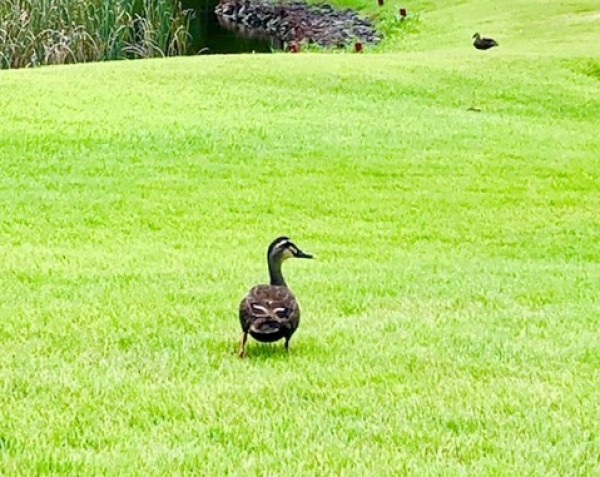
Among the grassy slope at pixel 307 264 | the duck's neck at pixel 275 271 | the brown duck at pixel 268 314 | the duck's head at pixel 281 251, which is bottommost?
the grassy slope at pixel 307 264

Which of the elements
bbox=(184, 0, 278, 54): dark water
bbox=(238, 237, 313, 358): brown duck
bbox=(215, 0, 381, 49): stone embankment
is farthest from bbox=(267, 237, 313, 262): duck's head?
bbox=(184, 0, 278, 54): dark water

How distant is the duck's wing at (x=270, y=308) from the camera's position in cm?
638

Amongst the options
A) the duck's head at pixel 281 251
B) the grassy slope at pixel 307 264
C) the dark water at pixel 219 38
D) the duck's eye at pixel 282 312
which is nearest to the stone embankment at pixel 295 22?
the dark water at pixel 219 38

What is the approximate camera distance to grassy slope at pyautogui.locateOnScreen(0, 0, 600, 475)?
528 cm

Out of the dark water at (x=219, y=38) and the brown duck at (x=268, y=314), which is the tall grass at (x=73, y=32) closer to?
the dark water at (x=219, y=38)

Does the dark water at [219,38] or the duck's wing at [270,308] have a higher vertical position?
the dark water at [219,38]

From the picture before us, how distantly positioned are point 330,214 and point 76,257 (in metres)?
3.59

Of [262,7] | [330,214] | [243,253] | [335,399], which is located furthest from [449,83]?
[262,7]

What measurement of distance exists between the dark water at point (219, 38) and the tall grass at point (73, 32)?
10.2m

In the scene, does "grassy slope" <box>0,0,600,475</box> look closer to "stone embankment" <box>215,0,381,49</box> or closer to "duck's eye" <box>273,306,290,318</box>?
"duck's eye" <box>273,306,290,318</box>

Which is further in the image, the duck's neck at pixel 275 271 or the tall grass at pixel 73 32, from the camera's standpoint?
the tall grass at pixel 73 32

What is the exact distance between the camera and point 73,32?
2434 cm

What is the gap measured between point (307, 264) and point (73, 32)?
610 inches

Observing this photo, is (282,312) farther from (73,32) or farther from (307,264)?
Answer: (73,32)
